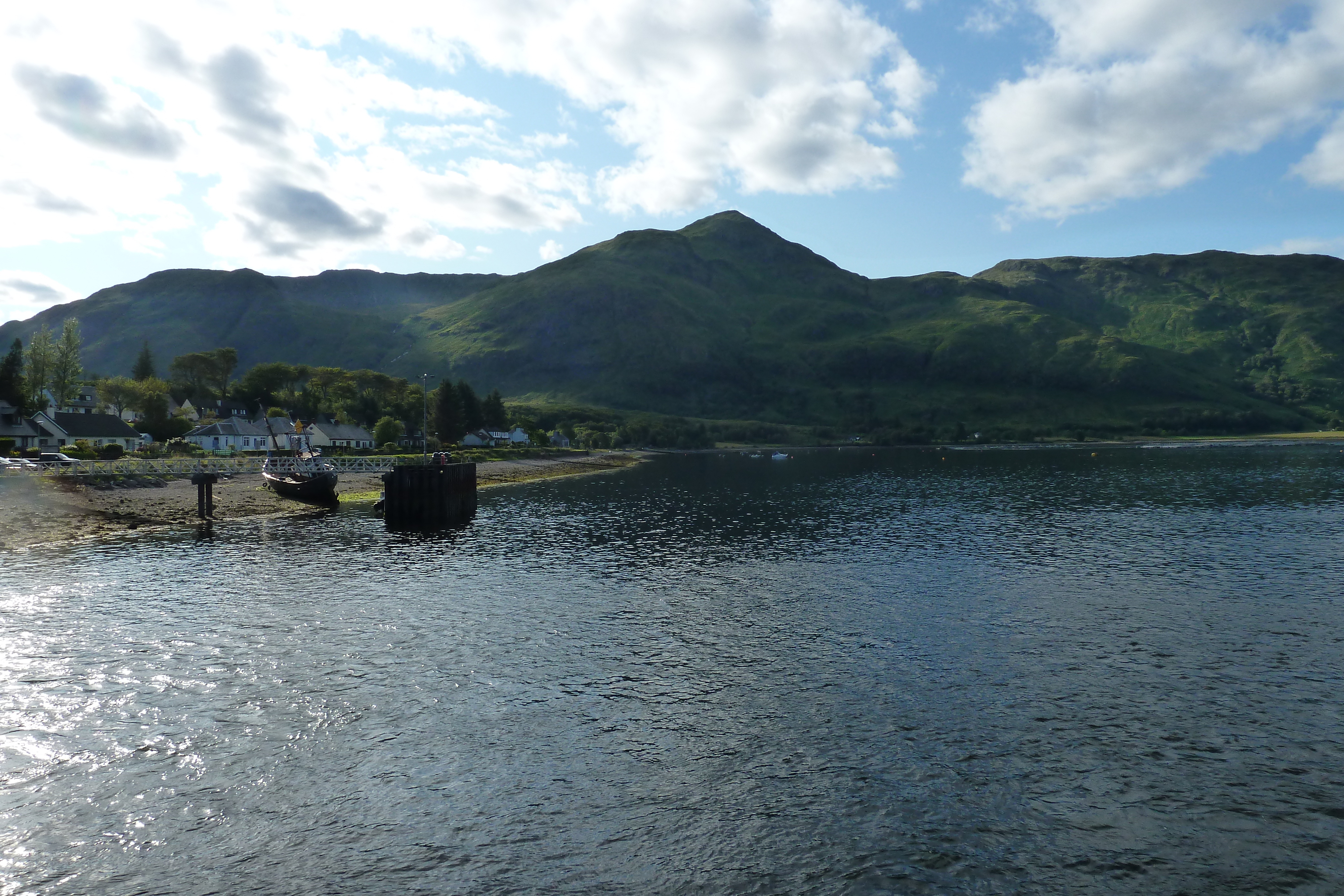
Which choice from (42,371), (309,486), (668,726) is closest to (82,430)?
(42,371)

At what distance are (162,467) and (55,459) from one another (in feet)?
52.3

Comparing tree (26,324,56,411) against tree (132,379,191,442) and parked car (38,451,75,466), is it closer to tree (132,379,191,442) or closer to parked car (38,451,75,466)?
tree (132,379,191,442)

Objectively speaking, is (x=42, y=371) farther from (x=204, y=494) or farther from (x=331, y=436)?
(x=204, y=494)

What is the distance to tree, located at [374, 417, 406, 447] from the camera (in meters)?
188

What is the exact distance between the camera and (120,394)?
7746 inches

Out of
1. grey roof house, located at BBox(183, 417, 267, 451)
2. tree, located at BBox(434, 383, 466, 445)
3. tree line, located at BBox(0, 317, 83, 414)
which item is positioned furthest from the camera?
tree, located at BBox(434, 383, 466, 445)

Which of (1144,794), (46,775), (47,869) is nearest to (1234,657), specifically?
(1144,794)

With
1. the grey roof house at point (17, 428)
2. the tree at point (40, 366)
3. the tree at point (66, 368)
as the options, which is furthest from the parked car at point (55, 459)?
the tree at point (66, 368)

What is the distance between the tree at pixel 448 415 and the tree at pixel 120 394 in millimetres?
81174

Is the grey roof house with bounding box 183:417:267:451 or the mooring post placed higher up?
the grey roof house with bounding box 183:417:267:451

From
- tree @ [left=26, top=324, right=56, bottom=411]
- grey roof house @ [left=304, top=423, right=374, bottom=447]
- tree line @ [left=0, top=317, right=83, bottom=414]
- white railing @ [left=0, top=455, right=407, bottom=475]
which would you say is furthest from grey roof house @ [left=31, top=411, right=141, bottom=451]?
grey roof house @ [left=304, top=423, right=374, bottom=447]

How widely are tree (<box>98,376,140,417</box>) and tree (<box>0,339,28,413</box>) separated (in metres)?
55.8

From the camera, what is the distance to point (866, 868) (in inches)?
704

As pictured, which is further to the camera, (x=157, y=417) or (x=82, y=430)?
(x=157, y=417)
